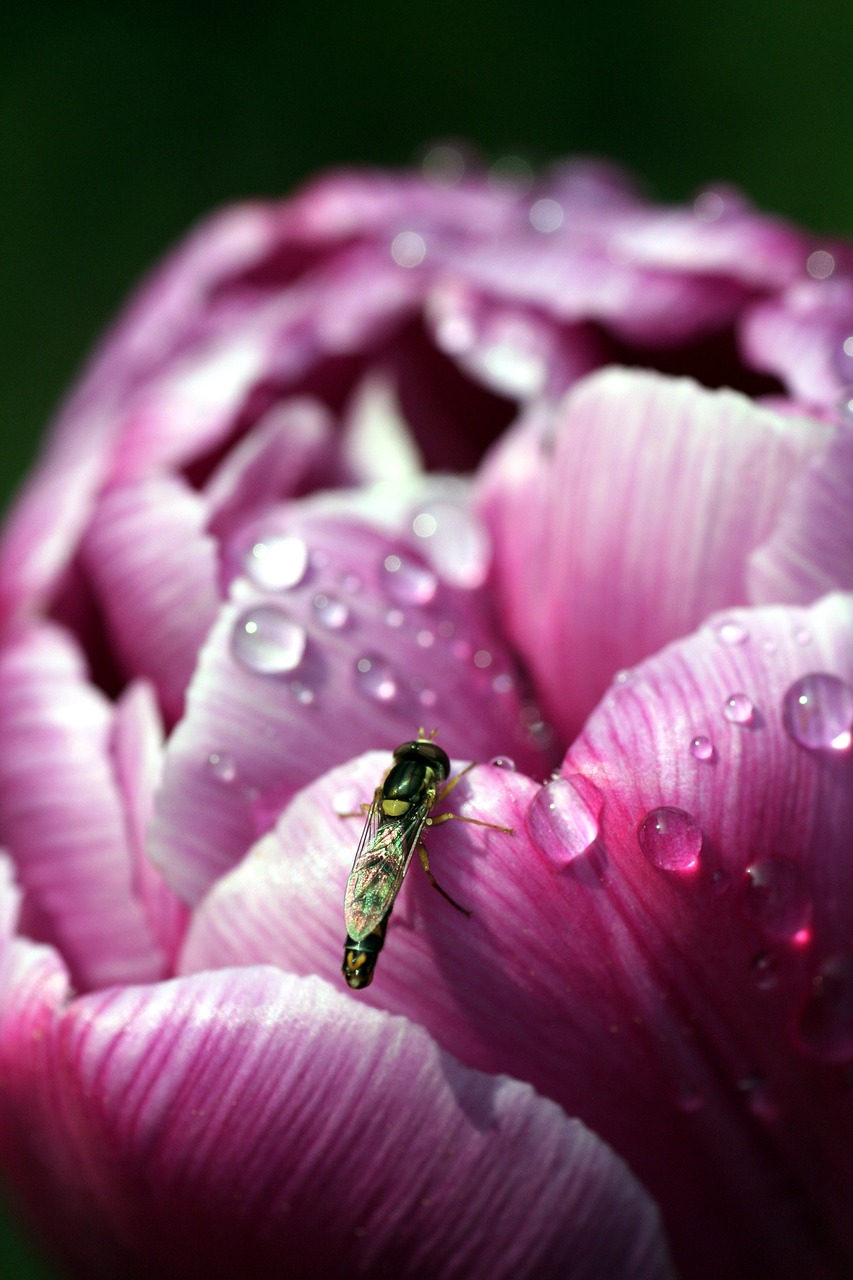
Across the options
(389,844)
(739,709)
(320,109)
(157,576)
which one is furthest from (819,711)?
(320,109)

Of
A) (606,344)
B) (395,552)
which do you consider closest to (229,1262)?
(395,552)

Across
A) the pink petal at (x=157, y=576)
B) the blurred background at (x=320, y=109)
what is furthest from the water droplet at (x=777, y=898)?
the blurred background at (x=320, y=109)

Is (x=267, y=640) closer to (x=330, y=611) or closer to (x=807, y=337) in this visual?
(x=330, y=611)

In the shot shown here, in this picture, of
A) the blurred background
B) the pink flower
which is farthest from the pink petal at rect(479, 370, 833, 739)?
the blurred background

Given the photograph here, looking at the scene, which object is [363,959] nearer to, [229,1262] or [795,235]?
[229,1262]

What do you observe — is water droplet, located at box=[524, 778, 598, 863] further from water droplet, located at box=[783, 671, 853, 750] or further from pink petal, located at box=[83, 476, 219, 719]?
pink petal, located at box=[83, 476, 219, 719]
